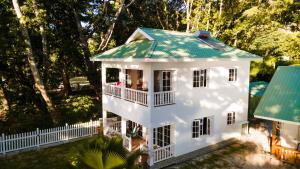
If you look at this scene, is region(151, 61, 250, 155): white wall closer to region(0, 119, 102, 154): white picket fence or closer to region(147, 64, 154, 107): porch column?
region(147, 64, 154, 107): porch column

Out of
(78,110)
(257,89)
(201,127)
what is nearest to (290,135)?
(201,127)

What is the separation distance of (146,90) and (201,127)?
4.48m

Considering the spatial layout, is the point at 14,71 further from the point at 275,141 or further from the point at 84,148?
the point at 275,141

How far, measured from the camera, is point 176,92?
14711mm

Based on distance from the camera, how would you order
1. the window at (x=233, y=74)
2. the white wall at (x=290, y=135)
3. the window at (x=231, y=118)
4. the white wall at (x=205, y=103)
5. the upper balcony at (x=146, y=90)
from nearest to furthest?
the upper balcony at (x=146, y=90) < the white wall at (x=205, y=103) < the white wall at (x=290, y=135) < the window at (x=233, y=74) < the window at (x=231, y=118)

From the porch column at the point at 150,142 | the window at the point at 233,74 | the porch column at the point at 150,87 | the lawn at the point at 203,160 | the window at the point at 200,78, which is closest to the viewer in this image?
the porch column at the point at 150,87

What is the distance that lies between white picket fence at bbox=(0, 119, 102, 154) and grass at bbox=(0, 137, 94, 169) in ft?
1.93

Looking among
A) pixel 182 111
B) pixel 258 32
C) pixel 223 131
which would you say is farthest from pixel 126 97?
pixel 258 32

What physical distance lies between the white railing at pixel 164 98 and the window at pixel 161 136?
259cm

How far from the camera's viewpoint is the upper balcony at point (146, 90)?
13.8m

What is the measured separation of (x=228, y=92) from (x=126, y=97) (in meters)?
7.53

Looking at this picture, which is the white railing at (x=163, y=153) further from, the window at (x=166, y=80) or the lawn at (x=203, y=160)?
the window at (x=166, y=80)

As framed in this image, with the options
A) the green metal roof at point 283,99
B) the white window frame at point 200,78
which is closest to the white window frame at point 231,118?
the green metal roof at point 283,99

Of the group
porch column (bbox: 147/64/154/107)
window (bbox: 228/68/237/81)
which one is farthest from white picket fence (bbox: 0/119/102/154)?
window (bbox: 228/68/237/81)
